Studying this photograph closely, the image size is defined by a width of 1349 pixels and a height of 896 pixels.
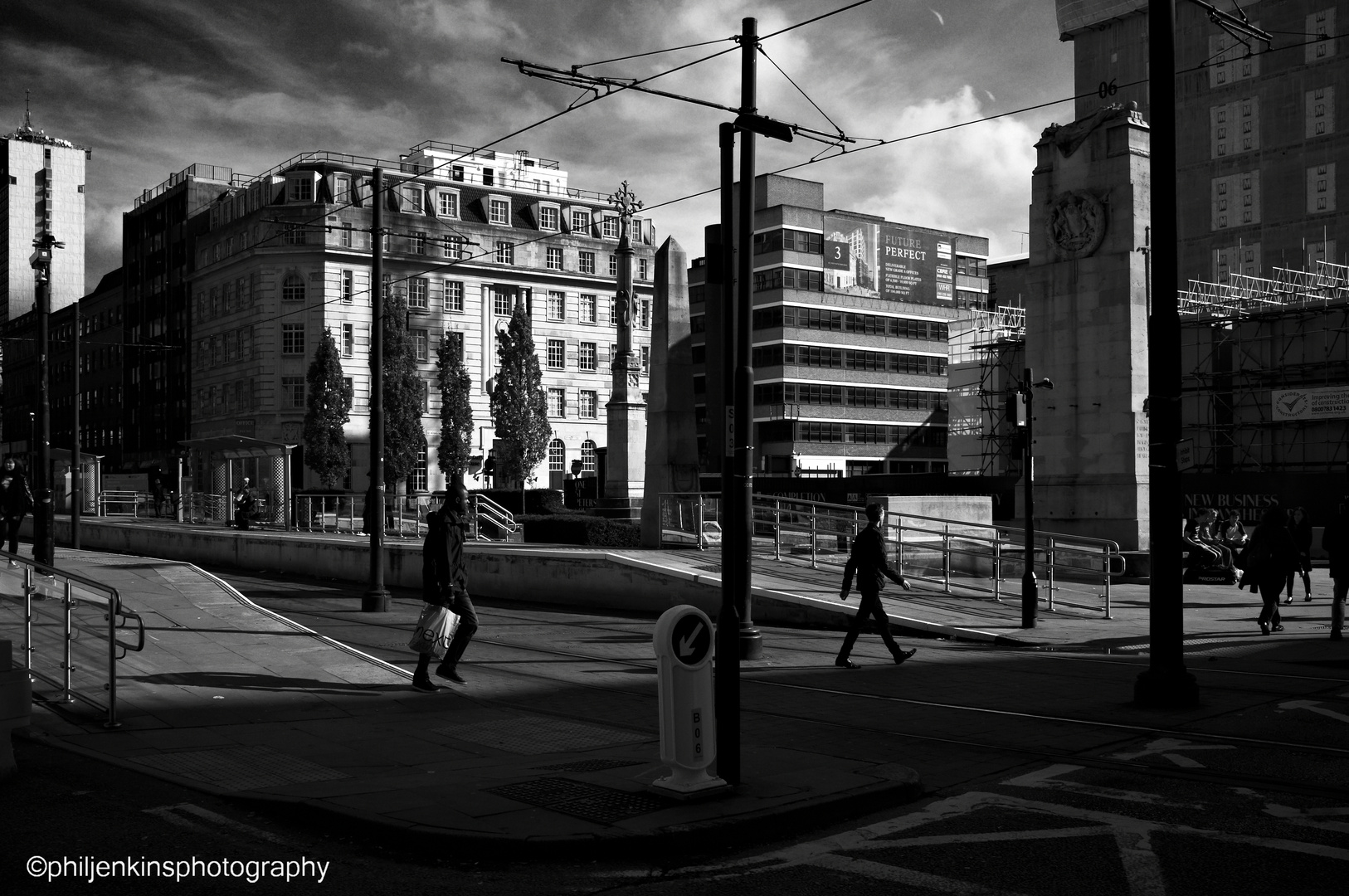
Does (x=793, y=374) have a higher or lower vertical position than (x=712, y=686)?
higher

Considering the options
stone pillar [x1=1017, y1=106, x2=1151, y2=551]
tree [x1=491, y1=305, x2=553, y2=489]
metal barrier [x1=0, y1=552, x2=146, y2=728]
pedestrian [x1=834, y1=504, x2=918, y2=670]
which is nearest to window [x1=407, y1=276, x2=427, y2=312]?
tree [x1=491, y1=305, x2=553, y2=489]

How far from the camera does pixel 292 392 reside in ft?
242

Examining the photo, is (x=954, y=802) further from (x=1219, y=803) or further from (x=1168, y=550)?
(x=1168, y=550)

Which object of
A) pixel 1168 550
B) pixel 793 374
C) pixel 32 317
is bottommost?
pixel 1168 550

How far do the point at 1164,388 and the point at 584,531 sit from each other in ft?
57.2

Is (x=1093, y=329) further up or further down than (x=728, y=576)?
further up

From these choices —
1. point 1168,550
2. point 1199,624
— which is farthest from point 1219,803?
point 1199,624

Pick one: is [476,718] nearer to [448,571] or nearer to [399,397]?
[448,571]

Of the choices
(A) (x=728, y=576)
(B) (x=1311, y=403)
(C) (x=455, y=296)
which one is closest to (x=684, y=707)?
(A) (x=728, y=576)

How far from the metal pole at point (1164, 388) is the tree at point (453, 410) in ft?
187

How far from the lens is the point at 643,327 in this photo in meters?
85.4

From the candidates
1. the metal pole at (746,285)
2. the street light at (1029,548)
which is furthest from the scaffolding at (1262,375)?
the metal pole at (746,285)

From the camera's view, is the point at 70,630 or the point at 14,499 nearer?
the point at 70,630

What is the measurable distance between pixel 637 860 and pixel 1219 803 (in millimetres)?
3566
